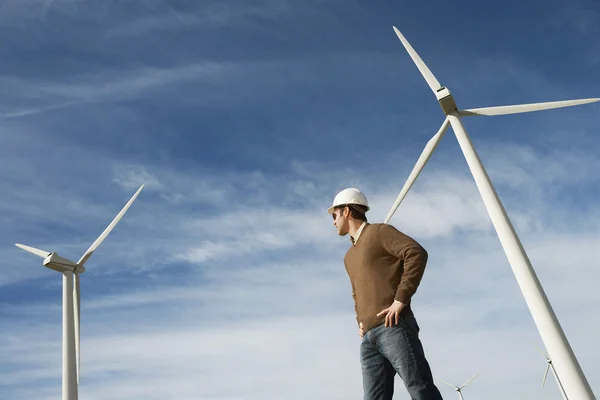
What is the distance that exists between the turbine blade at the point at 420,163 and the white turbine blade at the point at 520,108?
2.91ft

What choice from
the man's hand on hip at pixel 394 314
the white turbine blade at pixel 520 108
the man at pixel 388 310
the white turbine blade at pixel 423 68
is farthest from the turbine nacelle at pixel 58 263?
the man's hand on hip at pixel 394 314

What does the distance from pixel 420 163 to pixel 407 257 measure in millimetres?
11096

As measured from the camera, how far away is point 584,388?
869 cm

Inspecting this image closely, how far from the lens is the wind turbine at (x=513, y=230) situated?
906cm

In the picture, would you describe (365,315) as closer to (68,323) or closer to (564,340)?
(564,340)

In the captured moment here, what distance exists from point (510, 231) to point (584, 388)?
13.2ft

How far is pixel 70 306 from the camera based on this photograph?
28.5m

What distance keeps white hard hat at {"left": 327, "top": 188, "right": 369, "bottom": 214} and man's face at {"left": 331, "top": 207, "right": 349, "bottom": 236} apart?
9 cm

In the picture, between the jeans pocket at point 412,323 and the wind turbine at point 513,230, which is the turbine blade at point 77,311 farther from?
the jeans pocket at point 412,323

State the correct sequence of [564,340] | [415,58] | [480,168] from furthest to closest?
1. [415,58]
2. [480,168]
3. [564,340]

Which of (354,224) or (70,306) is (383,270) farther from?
(70,306)

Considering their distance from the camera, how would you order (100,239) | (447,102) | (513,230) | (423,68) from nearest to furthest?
(513,230) < (447,102) < (423,68) < (100,239)

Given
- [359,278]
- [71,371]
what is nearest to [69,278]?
[71,371]

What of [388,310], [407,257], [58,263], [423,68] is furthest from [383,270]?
[58,263]
